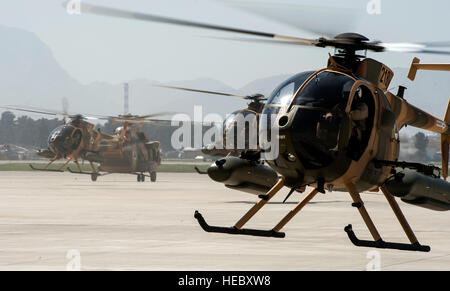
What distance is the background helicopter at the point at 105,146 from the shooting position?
46875 millimetres

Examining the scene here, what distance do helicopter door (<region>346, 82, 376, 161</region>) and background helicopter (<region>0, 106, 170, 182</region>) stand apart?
31974mm

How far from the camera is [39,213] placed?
22438 mm

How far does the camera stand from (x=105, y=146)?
48.4 meters

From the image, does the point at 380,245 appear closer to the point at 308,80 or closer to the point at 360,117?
the point at 360,117

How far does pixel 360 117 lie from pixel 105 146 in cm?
3610

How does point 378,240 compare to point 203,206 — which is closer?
point 378,240

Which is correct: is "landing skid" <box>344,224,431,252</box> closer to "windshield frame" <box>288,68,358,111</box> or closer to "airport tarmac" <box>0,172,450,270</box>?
"airport tarmac" <box>0,172,450,270</box>

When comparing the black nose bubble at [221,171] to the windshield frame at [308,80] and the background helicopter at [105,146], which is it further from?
the background helicopter at [105,146]

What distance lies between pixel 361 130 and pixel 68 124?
35.7m

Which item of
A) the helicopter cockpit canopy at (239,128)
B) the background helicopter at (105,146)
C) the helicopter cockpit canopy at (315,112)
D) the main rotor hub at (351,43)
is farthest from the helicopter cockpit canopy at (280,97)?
the background helicopter at (105,146)

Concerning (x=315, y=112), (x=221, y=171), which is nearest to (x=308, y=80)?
(x=315, y=112)
